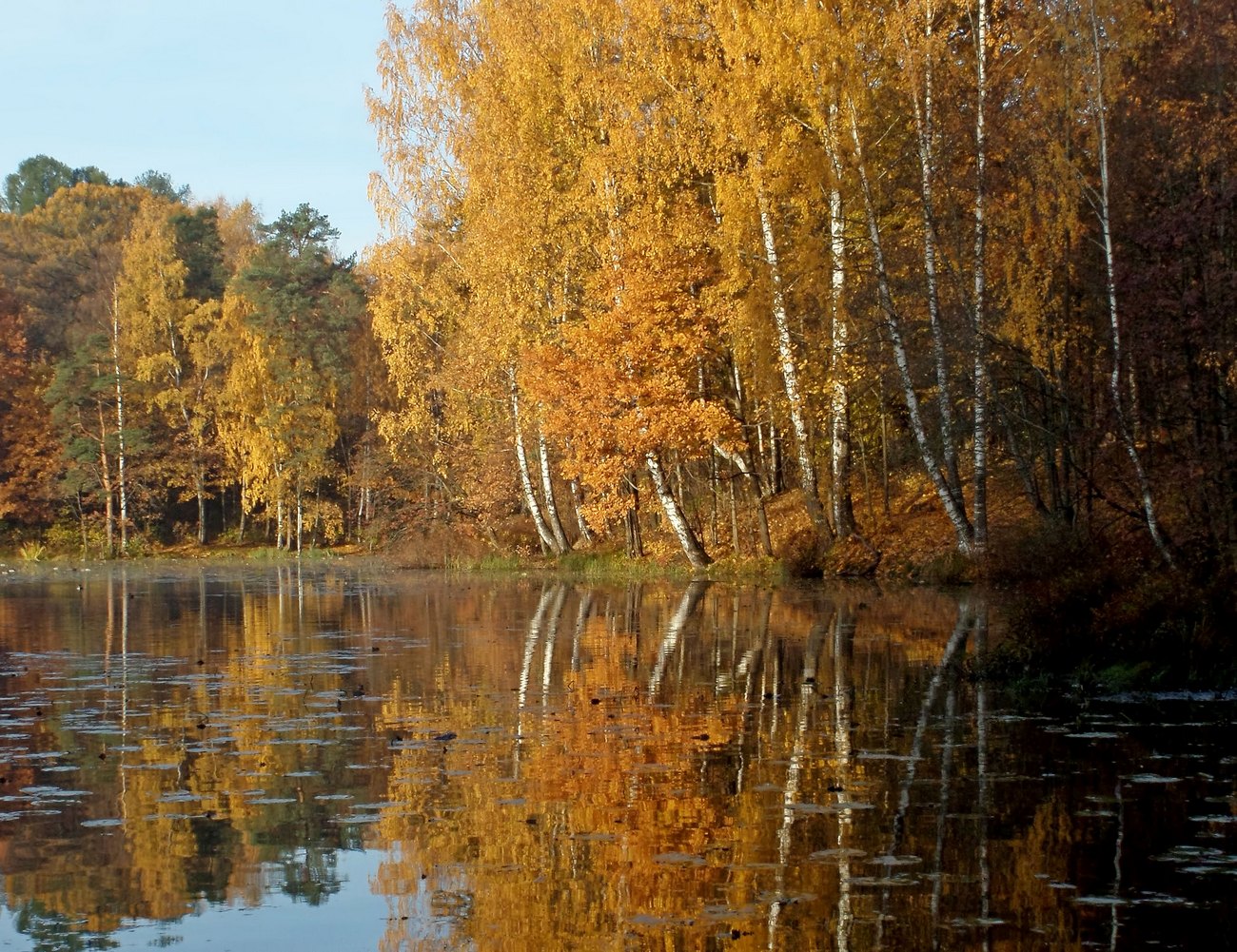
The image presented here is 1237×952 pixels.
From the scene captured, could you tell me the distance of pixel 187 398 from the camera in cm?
6366

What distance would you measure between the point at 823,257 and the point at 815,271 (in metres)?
0.32

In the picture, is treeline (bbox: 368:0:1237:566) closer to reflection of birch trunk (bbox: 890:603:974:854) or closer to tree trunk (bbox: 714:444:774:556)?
tree trunk (bbox: 714:444:774:556)

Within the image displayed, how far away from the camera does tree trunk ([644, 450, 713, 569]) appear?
1273 inches

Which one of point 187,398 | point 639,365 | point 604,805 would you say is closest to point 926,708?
point 604,805

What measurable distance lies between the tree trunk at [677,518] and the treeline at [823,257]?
0.47ft

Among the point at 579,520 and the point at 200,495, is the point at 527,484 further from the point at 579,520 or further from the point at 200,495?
the point at 200,495

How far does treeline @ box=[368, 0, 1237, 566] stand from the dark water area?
428cm

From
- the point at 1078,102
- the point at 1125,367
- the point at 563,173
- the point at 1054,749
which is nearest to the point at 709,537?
the point at 563,173

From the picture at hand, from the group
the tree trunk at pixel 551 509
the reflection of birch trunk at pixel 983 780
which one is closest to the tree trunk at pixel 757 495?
the tree trunk at pixel 551 509

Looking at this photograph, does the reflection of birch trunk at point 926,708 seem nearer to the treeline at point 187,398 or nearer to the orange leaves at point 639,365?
the orange leaves at point 639,365

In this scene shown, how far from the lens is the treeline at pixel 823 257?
15531 mm

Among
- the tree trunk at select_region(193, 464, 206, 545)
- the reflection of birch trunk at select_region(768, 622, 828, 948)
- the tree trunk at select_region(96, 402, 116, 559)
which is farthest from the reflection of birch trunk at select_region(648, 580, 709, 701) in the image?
the tree trunk at select_region(193, 464, 206, 545)

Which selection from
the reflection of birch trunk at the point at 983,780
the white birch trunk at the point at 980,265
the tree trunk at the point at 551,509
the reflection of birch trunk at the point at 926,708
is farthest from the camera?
the tree trunk at the point at 551,509

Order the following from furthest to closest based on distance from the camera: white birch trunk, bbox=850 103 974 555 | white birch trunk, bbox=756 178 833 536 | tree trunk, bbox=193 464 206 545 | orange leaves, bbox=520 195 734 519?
1. tree trunk, bbox=193 464 206 545
2. orange leaves, bbox=520 195 734 519
3. white birch trunk, bbox=756 178 833 536
4. white birch trunk, bbox=850 103 974 555
